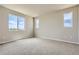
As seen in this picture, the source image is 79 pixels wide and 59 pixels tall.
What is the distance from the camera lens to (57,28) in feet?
21.1

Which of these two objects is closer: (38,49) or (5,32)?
(38,49)

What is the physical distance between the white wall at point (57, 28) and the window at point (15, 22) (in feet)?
6.01

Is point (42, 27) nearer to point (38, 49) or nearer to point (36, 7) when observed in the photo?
point (36, 7)

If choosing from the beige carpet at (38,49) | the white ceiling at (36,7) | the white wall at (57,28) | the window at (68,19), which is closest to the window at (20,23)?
the white ceiling at (36,7)

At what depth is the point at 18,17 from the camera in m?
6.89

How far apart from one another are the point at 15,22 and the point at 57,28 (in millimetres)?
3152

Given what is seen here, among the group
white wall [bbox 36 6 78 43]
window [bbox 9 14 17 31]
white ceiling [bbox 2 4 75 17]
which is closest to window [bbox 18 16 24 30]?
window [bbox 9 14 17 31]

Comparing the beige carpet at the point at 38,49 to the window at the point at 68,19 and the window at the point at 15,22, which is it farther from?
the window at the point at 15,22

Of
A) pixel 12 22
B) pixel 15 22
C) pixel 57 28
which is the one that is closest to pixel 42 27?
pixel 57 28

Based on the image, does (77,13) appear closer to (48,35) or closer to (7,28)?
(48,35)

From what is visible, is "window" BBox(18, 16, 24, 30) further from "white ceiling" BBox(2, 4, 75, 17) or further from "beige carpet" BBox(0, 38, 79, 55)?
"beige carpet" BBox(0, 38, 79, 55)

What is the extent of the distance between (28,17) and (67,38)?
4.29 metres

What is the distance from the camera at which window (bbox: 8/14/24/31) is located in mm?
5979

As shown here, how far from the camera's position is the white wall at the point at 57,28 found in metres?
5.18
